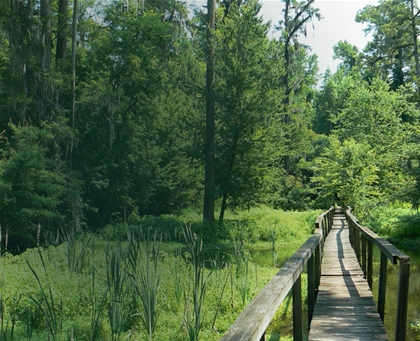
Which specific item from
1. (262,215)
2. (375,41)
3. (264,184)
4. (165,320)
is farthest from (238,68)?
(375,41)

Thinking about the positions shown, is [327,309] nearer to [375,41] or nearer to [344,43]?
[375,41]

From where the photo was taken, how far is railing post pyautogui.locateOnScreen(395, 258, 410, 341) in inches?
146

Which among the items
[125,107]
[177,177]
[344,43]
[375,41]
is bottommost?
[177,177]

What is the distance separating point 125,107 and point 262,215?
9.19 metres

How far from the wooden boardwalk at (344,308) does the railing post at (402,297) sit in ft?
1.68

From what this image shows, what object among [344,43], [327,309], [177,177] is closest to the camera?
[327,309]

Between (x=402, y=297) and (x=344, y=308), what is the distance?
184cm

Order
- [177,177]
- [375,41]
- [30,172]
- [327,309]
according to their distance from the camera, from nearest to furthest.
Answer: [327,309], [30,172], [177,177], [375,41]

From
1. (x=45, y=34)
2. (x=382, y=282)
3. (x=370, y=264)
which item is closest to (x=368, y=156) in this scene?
(x=45, y=34)

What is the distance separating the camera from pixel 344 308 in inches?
217

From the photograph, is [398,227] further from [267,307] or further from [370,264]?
[267,307]

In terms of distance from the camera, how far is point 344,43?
2391 inches

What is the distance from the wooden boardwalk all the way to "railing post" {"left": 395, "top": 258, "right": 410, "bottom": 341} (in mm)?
513

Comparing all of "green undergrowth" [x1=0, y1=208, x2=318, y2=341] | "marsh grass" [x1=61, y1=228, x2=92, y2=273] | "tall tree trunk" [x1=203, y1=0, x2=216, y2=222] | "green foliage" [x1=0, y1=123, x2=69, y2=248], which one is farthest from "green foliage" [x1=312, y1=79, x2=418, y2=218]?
"green foliage" [x1=0, y1=123, x2=69, y2=248]
